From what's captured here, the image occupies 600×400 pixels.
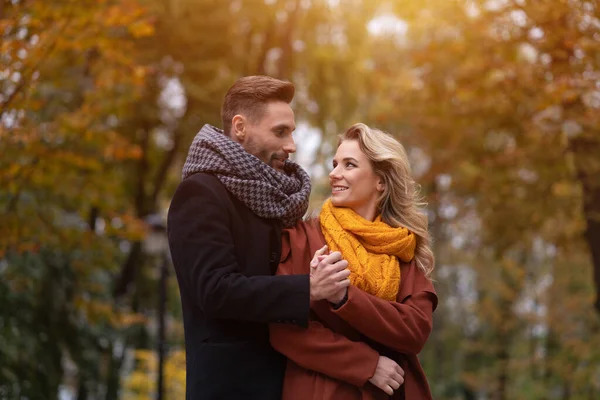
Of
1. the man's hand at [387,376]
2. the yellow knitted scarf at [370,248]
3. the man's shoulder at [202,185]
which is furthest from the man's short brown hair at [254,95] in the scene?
the man's hand at [387,376]

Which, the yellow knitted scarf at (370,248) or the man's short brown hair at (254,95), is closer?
the yellow knitted scarf at (370,248)

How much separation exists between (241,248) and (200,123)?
546 inches

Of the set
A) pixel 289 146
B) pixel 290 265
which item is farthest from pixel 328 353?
pixel 289 146

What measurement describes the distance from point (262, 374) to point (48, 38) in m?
4.74

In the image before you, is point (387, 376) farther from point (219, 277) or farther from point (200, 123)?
point (200, 123)

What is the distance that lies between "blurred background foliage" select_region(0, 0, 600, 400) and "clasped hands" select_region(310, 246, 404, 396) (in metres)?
4.50

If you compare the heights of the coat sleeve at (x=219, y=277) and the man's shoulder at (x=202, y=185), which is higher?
the man's shoulder at (x=202, y=185)

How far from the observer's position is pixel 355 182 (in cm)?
332

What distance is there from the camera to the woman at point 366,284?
3004 millimetres

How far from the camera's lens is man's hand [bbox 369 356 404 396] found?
9.90ft

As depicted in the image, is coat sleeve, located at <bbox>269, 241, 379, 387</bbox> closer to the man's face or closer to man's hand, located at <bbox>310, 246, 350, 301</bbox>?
man's hand, located at <bbox>310, 246, 350, 301</bbox>

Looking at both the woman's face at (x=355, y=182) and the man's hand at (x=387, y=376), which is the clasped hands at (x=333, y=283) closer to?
the man's hand at (x=387, y=376)

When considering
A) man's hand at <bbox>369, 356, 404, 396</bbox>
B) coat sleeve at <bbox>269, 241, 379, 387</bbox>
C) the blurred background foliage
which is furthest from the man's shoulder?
the blurred background foliage

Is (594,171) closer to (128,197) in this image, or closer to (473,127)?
(473,127)
